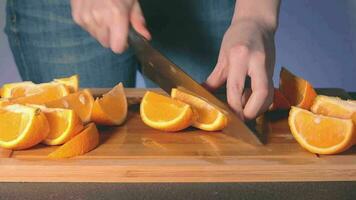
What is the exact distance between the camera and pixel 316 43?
6.86 ft

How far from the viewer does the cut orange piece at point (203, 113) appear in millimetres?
1104

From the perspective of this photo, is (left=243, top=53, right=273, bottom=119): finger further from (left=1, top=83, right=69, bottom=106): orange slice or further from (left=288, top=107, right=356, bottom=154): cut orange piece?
(left=1, top=83, right=69, bottom=106): orange slice

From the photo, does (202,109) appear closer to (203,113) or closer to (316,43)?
(203,113)

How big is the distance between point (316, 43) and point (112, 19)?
1137mm

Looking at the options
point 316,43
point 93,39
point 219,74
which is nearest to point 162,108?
point 219,74

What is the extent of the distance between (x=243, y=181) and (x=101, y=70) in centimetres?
53

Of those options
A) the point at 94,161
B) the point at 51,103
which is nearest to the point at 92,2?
the point at 51,103

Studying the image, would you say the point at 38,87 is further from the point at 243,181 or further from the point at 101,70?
the point at 243,181

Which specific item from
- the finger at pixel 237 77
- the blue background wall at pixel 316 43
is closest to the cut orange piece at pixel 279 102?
the finger at pixel 237 77

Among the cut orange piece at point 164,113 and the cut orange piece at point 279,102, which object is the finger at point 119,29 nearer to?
the cut orange piece at point 164,113

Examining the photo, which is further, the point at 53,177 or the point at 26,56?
the point at 26,56

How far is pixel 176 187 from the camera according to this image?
3.23 feet

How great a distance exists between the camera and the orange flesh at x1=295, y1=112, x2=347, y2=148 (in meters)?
1.03

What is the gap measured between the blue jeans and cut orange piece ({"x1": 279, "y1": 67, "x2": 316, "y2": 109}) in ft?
0.82
